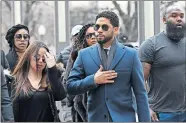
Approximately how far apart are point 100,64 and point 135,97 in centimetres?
43

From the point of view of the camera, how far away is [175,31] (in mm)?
6465

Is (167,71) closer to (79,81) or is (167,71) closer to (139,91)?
(139,91)

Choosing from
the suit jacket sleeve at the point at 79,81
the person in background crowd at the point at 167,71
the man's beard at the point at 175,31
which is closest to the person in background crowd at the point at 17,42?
the person in background crowd at the point at 167,71

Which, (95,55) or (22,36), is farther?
(22,36)

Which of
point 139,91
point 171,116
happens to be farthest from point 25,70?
point 171,116

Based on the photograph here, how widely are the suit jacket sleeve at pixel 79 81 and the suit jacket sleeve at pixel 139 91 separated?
37 cm

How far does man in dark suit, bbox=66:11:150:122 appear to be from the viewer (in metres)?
5.28

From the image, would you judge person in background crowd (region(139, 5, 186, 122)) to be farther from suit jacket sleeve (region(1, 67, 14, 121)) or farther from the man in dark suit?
suit jacket sleeve (region(1, 67, 14, 121))

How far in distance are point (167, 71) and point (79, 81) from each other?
4.30 ft

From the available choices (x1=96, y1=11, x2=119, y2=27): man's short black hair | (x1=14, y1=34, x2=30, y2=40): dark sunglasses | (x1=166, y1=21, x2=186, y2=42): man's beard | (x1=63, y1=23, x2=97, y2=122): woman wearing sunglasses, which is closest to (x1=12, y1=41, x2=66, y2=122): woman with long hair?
(x1=63, y1=23, x2=97, y2=122): woman wearing sunglasses

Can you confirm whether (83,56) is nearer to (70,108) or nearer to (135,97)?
(135,97)

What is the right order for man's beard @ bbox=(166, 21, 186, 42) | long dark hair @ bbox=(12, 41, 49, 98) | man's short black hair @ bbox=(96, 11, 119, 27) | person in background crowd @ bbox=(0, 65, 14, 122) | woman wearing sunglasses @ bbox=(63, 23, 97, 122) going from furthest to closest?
woman wearing sunglasses @ bbox=(63, 23, 97, 122), man's beard @ bbox=(166, 21, 186, 42), long dark hair @ bbox=(12, 41, 49, 98), person in background crowd @ bbox=(0, 65, 14, 122), man's short black hair @ bbox=(96, 11, 119, 27)

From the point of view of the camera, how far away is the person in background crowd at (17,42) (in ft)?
24.7

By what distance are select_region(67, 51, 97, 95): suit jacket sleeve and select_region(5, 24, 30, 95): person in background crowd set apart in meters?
2.14
